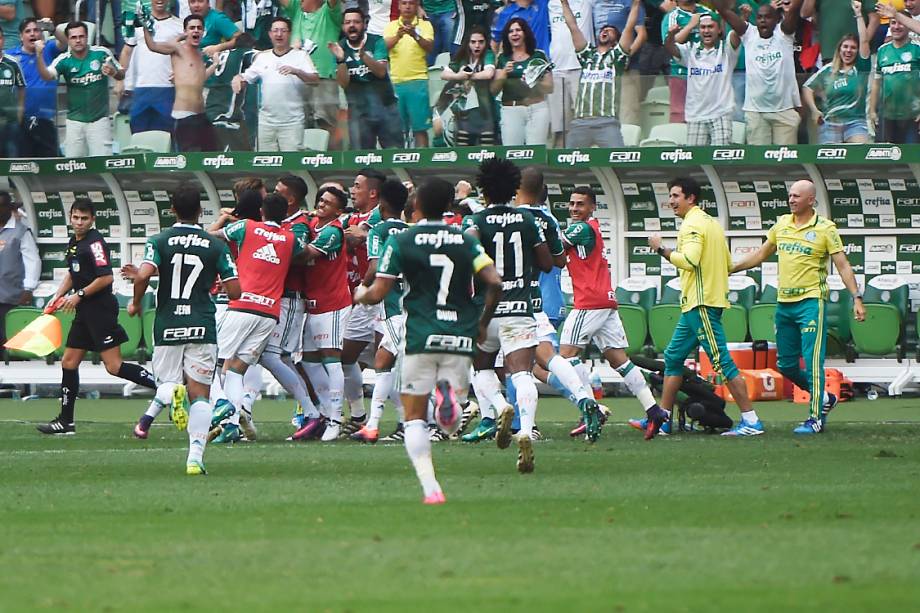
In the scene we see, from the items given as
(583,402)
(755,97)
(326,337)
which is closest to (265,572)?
(583,402)

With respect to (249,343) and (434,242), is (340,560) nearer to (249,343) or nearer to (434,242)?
(434,242)

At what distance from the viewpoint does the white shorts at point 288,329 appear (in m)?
15.6

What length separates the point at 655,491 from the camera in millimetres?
10438

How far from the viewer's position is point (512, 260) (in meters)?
12.6

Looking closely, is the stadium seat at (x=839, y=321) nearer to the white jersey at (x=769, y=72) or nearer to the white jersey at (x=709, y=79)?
the white jersey at (x=769, y=72)

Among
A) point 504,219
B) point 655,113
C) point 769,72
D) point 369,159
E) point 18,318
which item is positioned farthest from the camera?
point 18,318

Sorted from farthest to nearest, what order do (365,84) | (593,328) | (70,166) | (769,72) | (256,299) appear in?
(70,166) < (365,84) < (769,72) < (593,328) < (256,299)

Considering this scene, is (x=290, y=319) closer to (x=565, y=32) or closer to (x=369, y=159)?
(x=369, y=159)

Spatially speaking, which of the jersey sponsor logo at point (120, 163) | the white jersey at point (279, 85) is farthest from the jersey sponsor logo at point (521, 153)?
the jersey sponsor logo at point (120, 163)

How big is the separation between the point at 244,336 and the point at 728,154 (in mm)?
8561

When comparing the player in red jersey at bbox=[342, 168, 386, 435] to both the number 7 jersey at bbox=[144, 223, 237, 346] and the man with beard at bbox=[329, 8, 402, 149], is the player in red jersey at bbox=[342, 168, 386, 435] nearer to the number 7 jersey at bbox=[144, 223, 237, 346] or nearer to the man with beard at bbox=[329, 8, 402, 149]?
the number 7 jersey at bbox=[144, 223, 237, 346]

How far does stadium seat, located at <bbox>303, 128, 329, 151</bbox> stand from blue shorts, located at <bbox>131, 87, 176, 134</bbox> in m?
1.95

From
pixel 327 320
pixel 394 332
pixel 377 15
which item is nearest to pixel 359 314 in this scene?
pixel 327 320

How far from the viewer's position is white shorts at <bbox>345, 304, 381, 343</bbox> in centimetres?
1579
